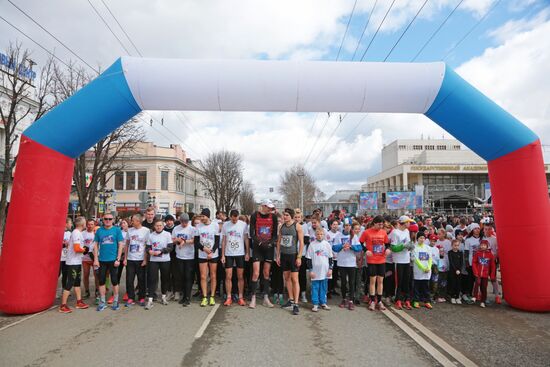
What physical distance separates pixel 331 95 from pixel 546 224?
14.9 ft

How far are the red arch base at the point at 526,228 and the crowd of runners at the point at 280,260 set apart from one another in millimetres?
649

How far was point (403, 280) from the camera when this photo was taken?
755 cm

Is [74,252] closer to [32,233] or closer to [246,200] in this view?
[32,233]

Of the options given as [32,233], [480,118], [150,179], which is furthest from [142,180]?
[480,118]

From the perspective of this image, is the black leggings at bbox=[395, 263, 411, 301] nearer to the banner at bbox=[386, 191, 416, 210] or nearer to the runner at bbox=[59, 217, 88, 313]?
the runner at bbox=[59, 217, 88, 313]

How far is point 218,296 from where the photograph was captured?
27.5 ft

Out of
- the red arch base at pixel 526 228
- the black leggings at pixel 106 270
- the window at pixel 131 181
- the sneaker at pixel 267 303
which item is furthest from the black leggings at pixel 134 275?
the window at pixel 131 181

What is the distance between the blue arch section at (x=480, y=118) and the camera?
6.96 meters

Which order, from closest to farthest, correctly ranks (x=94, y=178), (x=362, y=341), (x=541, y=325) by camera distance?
(x=362, y=341), (x=541, y=325), (x=94, y=178)

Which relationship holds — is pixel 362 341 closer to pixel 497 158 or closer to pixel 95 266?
pixel 497 158

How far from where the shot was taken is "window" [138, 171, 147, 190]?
50.1 meters

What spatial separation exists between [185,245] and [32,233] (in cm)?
272

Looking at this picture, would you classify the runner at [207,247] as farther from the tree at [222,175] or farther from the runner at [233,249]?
the tree at [222,175]

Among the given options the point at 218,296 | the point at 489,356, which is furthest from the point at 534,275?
the point at 218,296
